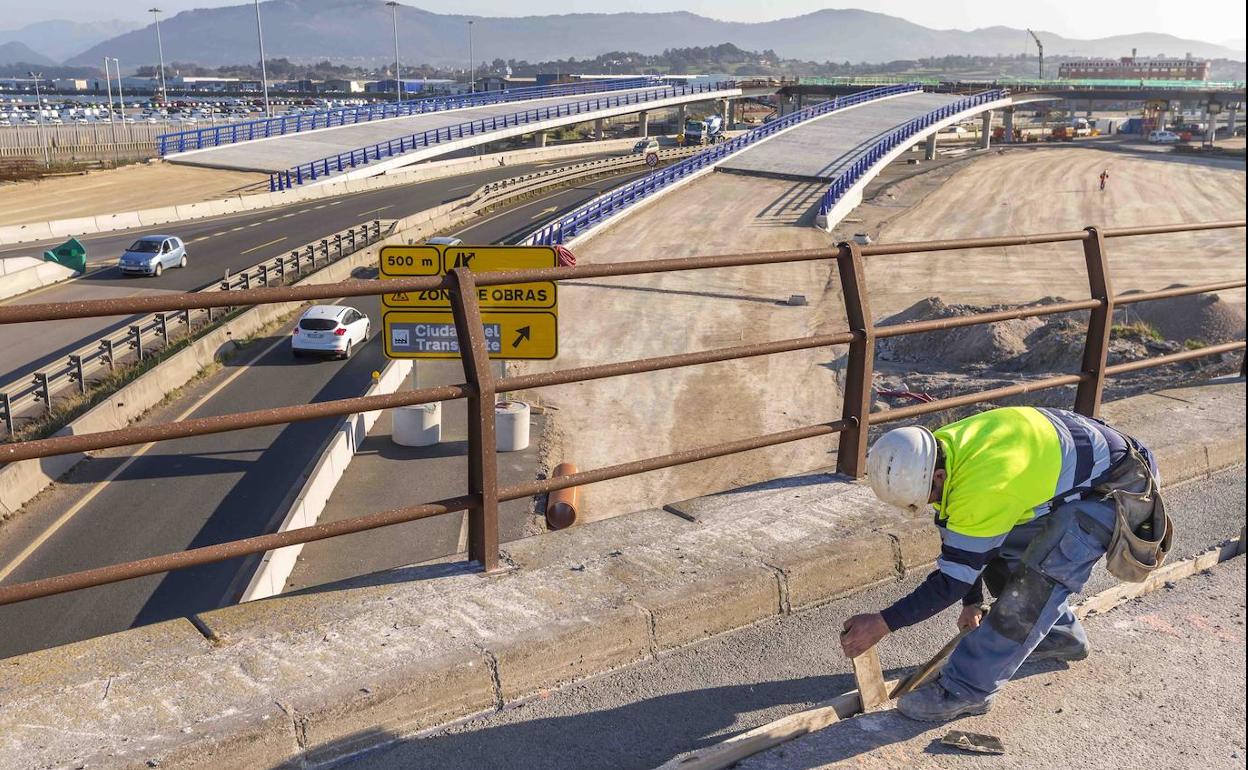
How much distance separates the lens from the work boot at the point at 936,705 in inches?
149

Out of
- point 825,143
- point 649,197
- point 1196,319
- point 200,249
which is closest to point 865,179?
point 649,197

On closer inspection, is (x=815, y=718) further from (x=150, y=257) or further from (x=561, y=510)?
(x=150, y=257)

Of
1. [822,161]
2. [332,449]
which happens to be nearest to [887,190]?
[822,161]

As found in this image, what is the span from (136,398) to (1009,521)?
23.7 metres

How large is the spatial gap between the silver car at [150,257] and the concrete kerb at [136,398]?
519 cm

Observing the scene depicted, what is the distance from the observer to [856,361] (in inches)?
214

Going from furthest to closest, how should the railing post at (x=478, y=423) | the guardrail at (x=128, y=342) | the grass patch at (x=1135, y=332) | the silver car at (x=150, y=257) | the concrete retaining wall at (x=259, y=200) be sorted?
the concrete retaining wall at (x=259, y=200), the silver car at (x=150, y=257), the grass patch at (x=1135, y=332), the guardrail at (x=128, y=342), the railing post at (x=478, y=423)

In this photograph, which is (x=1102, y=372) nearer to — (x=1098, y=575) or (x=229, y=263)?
(x=1098, y=575)

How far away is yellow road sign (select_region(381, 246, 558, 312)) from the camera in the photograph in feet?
59.2

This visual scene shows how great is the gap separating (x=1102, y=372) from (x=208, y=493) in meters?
17.0

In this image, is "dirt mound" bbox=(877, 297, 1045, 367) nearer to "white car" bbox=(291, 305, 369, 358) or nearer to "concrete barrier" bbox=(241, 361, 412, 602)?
"concrete barrier" bbox=(241, 361, 412, 602)

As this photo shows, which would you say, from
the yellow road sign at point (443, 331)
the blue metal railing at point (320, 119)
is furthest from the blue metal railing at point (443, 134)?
the yellow road sign at point (443, 331)

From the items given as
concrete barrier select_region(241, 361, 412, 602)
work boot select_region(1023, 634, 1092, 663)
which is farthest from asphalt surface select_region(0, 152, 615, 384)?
work boot select_region(1023, 634, 1092, 663)

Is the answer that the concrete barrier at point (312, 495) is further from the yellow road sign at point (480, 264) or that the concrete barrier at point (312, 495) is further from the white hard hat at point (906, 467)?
the white hard hat at point (906, 467)
